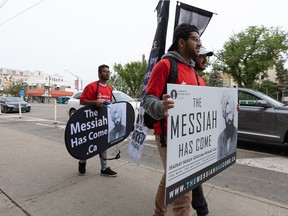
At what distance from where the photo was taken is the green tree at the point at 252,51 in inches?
1169

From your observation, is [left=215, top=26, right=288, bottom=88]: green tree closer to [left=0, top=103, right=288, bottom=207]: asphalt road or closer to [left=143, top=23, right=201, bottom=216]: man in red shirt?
[left=0, top=103, right=288, bottom=207]: asphalt road

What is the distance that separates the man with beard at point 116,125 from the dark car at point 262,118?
3882 mm

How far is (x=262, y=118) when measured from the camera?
6164mm

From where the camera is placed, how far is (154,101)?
6.30ft

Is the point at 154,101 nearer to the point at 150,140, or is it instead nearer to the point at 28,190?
the point at 28,190

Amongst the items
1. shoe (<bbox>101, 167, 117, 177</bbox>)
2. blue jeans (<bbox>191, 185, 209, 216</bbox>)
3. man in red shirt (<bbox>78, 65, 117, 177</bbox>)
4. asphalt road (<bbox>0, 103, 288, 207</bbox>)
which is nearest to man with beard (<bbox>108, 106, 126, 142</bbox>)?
man in red shirt (<bbox>78, 65, 117, 177</bbox>)

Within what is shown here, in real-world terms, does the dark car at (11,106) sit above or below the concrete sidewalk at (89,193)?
above

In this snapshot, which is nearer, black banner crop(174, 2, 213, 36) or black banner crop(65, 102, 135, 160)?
black banner crop(65, 102, 135, 160)

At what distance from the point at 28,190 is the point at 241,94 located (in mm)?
5616

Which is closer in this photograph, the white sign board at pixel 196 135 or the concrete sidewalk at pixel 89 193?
the white sign board at pixel 196 135

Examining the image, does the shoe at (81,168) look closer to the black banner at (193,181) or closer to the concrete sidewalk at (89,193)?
the concrete sidewalk at (89,193)

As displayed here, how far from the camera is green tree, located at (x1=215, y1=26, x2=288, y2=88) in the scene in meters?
29.7

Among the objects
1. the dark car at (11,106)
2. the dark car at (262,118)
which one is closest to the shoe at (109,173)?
the dark car at (262,118)

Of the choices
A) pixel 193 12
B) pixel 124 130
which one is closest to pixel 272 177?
pixel 124 130
